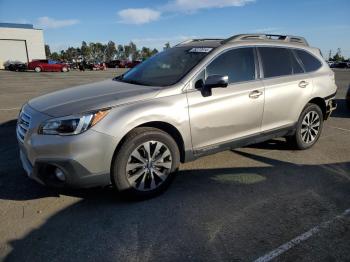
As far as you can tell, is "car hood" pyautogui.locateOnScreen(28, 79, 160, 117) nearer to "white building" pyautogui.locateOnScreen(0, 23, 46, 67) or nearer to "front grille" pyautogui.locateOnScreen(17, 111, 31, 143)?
"front grille" pyautogui.locateOnScreen(17, 111, 31, 143)

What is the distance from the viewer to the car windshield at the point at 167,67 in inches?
171

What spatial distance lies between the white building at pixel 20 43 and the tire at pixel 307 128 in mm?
51199

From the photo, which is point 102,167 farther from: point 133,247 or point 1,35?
point 1,35

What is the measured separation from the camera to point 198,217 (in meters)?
3.55

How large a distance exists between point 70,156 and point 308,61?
13.6ft

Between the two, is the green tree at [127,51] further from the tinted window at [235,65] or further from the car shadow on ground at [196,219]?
the car shadow on ground at [196,219]

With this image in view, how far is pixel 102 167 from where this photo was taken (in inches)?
140

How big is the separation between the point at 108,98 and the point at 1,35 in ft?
174

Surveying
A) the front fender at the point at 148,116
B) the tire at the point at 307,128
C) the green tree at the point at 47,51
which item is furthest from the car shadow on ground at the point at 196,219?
the green tree at the point at 47,51

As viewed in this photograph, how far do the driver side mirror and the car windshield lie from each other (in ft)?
0.75

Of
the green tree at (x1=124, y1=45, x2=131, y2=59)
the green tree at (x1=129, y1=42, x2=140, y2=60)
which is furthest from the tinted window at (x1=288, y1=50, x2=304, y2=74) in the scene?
the green tree at (x1=124, y1=45, x2=131, y2=59)

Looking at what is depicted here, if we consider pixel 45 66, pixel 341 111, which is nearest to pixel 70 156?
pixel 341 111

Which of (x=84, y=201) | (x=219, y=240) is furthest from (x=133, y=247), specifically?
(x=84, y=201)

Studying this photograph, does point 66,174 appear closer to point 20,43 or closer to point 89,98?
point 89,98
